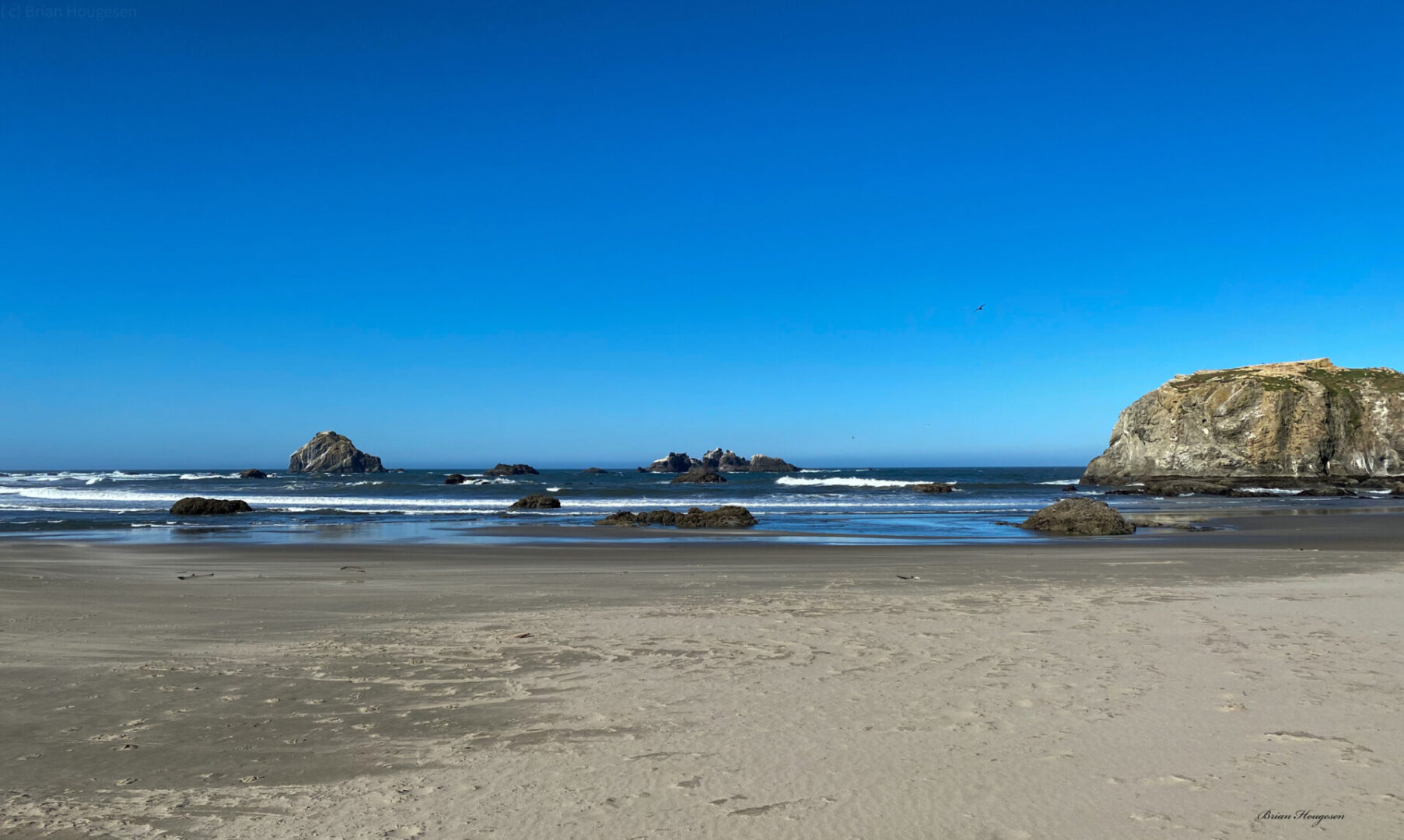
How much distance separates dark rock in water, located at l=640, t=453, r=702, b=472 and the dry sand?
114 m

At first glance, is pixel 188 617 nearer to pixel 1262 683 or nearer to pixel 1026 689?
pixel 1026 689

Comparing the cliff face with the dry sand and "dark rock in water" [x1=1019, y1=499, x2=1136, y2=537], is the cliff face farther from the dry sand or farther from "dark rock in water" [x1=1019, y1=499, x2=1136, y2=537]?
the dry sand

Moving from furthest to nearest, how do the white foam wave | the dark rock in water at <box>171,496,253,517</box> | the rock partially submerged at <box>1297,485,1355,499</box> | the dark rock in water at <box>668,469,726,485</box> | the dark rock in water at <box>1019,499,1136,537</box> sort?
the dark rock in water at <box>668,469,726,485</box>
the white foam wave
the rock partially submerged at <box>1297,485,1355,499</box>
the dark rock in water at <box>171,496,253,517</box>
the dark rock in water at <box>1019,499,1136,537</box>

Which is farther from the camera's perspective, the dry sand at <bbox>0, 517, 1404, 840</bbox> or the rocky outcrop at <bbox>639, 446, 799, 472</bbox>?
the rocky outcrop at <bbox>639, 446, 799, 472</bbox>

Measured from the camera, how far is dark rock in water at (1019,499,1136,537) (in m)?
22.6

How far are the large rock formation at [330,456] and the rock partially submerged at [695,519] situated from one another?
328 feet

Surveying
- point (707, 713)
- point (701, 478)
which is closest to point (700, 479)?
point (701, 478)

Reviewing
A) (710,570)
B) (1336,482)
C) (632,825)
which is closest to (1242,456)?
(1336,482)

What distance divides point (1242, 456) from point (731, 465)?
74.3m

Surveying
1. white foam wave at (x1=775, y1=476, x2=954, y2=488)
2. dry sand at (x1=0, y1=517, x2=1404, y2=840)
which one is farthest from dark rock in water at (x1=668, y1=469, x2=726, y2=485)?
dry sand at (x1=0, y1=517, x2=1404, y2=840)

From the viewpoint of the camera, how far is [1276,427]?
69.9 metres

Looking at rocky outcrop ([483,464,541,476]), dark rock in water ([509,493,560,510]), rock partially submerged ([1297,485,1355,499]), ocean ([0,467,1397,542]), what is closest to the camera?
ocean ([0,467,1397,542])

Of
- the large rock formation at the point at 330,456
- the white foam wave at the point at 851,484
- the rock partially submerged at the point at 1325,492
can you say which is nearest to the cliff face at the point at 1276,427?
the rock partially submerged at the point at 1325,492

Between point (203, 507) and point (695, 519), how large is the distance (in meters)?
20.0
